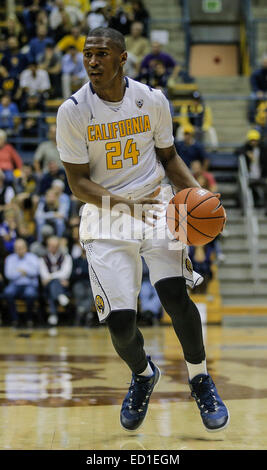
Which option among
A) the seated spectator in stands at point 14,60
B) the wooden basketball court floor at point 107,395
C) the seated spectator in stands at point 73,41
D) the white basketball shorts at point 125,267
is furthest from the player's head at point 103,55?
the seated spectator in stands at point 73,41

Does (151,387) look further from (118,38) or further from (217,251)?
(217,251)

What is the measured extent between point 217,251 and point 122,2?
6.96m

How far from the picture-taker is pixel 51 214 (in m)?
13.5

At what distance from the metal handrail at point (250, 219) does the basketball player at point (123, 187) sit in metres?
8.65

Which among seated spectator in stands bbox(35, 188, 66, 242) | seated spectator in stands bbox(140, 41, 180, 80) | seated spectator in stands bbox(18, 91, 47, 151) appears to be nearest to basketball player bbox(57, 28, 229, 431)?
seated spectator in stands bbox(35, 188, 66, 242)

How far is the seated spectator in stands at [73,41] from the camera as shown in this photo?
16.6 m

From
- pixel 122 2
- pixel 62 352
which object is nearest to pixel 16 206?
pixel 62 352

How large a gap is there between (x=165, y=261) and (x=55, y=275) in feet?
26.2

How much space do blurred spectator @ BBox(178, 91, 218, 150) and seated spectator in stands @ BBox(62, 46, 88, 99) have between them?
2017mm

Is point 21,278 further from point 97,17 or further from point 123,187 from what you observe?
point 123,187

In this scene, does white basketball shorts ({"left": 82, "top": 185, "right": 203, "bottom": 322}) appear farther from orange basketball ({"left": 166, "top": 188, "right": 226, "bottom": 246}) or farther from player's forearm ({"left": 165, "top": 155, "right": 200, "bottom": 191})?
player's forearm ({"left": 165, "top": 155, "right": 200, "bottom": 191})

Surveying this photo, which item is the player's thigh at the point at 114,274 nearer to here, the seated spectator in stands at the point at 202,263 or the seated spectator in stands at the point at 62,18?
the seated spectator in stands at the point at 202,263

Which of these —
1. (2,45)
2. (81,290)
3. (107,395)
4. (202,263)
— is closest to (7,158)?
(81,290)

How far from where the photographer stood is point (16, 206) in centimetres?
1359
